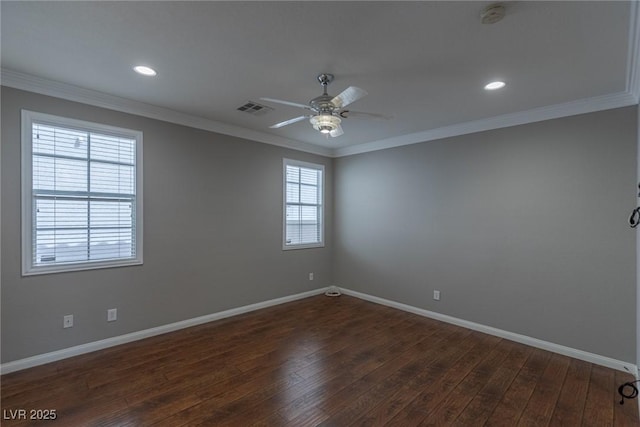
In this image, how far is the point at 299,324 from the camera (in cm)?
397

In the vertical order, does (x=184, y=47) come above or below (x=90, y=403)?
above

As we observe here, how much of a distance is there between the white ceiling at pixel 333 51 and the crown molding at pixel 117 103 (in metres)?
0.02

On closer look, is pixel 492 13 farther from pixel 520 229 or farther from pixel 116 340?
pixel 116 340

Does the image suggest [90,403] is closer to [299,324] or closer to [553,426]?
[299,324]

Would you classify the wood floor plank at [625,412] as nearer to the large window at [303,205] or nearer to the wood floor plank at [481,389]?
the wood floor plank at [481,389]

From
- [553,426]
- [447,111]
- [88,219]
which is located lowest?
[553,426]

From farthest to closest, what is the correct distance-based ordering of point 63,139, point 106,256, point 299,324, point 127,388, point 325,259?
point 325,259, point 299,324, point 106,256, point 63,139, point 127,388

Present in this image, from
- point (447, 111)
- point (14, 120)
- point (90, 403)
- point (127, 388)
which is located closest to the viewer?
point (90, 403)

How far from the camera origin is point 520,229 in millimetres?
3547

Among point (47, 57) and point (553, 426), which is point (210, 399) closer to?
point (553, 426)

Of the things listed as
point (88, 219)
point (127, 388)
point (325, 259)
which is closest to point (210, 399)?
point (127, 388)

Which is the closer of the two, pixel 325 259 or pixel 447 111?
pixel 447 111

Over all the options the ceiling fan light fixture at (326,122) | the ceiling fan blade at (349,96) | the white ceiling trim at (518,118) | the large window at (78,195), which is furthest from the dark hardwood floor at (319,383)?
the white ceiling trim at (518,118)

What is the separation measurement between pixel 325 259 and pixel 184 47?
4.14 metres
